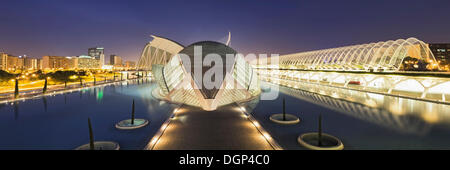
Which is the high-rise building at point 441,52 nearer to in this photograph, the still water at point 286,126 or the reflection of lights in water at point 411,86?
the reflection of lights in water at point 411,86

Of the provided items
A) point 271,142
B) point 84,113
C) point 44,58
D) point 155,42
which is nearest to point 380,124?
point 271,142

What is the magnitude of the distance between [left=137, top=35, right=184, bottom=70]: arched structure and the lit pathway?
4034 centimetres

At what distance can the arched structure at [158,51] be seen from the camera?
47750 mm

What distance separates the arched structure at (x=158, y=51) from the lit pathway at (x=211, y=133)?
1588 inches

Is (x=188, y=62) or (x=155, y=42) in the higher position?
(x=155, y=42)

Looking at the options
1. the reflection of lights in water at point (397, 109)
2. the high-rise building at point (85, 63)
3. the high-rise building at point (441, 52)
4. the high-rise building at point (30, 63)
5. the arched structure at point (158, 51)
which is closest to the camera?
the reflection of lights in water at point (397, 109)

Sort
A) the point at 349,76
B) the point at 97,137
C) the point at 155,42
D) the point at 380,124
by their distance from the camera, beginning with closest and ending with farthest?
the point at 97,137 → the point at 380,124 → the point at 349,76 → the point at 155,42

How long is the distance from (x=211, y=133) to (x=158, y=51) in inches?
2093

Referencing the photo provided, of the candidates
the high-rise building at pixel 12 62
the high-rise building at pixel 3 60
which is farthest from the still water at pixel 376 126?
the high-rise building at pixel 12 62

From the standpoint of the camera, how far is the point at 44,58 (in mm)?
127688

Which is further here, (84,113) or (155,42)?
(155,42)

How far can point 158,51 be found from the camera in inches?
2172
